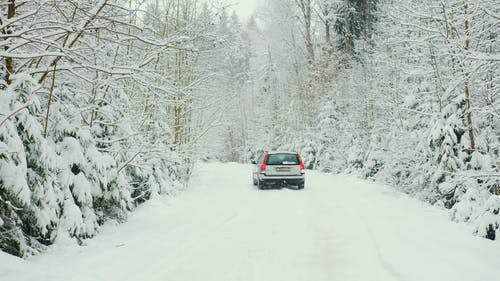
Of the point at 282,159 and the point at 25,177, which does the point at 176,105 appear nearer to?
the point at 25,177

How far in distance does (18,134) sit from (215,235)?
13.2 feet

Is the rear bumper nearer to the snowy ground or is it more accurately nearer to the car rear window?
the car rear window

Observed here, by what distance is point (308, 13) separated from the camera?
33562 mm

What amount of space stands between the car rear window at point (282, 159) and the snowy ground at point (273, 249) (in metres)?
5.83

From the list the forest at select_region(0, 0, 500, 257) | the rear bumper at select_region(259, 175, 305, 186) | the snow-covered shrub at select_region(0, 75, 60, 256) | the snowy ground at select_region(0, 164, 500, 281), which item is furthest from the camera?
the rear bumper at select_region(259, 175, 305, 186)

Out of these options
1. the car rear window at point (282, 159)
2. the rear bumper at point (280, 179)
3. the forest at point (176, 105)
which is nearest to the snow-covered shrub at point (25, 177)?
the forest at point (176, 105)

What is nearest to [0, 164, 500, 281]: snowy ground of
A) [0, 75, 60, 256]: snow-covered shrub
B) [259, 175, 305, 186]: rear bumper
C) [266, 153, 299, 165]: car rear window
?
[0, 75, 60, 256]: snow-covered shrub

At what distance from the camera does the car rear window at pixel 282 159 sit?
56.0 feet

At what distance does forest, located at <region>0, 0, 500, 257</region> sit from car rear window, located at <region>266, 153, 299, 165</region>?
2.53 m

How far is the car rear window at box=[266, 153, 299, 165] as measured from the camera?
17078mm

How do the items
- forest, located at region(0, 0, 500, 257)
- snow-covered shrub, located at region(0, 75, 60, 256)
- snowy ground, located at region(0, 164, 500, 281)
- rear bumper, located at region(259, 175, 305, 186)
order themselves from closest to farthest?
snow-covered shrub, located at region(0, 75, 60, 256) < snowy ground, located at region(0, 164, 500, 281) < forest, located at region(0, 0, 500, 257) < rear bumper, located at region(259, 175, 305, 186)

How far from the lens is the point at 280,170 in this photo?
16953mm

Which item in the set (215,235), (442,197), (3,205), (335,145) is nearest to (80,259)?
(3,205)

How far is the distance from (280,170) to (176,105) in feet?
24.9
